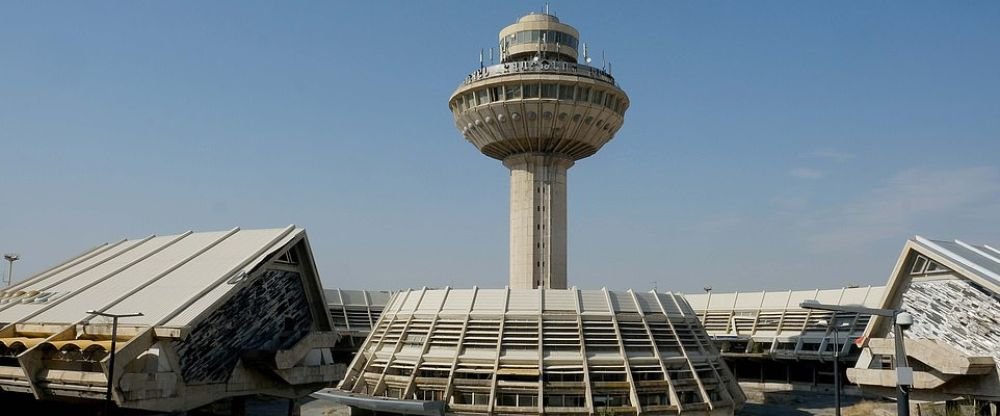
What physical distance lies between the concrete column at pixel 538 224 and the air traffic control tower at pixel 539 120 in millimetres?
95

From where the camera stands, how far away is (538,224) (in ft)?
237

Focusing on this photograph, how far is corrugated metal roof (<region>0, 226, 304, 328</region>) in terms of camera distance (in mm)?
39562

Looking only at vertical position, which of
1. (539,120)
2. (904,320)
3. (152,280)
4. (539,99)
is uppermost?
(539,99)

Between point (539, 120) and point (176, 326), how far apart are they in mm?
41067

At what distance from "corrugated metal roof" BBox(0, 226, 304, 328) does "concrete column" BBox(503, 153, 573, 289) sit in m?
29.6

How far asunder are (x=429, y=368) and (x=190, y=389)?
17.0 meters

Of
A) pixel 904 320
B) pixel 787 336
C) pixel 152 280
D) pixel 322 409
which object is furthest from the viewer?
pixel 787 336

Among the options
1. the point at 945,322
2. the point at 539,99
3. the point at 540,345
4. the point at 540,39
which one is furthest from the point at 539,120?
the point at 945,322

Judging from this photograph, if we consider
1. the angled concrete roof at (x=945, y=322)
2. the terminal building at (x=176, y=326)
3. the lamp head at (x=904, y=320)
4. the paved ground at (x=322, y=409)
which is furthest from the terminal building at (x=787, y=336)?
the lamp head at (x=904, y=320)

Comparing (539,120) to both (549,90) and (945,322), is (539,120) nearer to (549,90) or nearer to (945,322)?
(549,90)

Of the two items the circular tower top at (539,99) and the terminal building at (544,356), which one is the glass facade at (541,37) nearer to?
the circular tower top at (539,99)

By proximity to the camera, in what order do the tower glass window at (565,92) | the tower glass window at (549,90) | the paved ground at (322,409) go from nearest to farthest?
the paved ground at (322,409), the tower glass window at (549,90), the tower glass window at (565,92)

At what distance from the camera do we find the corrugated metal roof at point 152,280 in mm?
39562

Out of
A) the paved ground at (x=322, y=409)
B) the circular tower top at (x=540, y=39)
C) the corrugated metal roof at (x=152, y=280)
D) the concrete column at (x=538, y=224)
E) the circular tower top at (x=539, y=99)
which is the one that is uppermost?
the circular tower top at (x=540, y=39)
